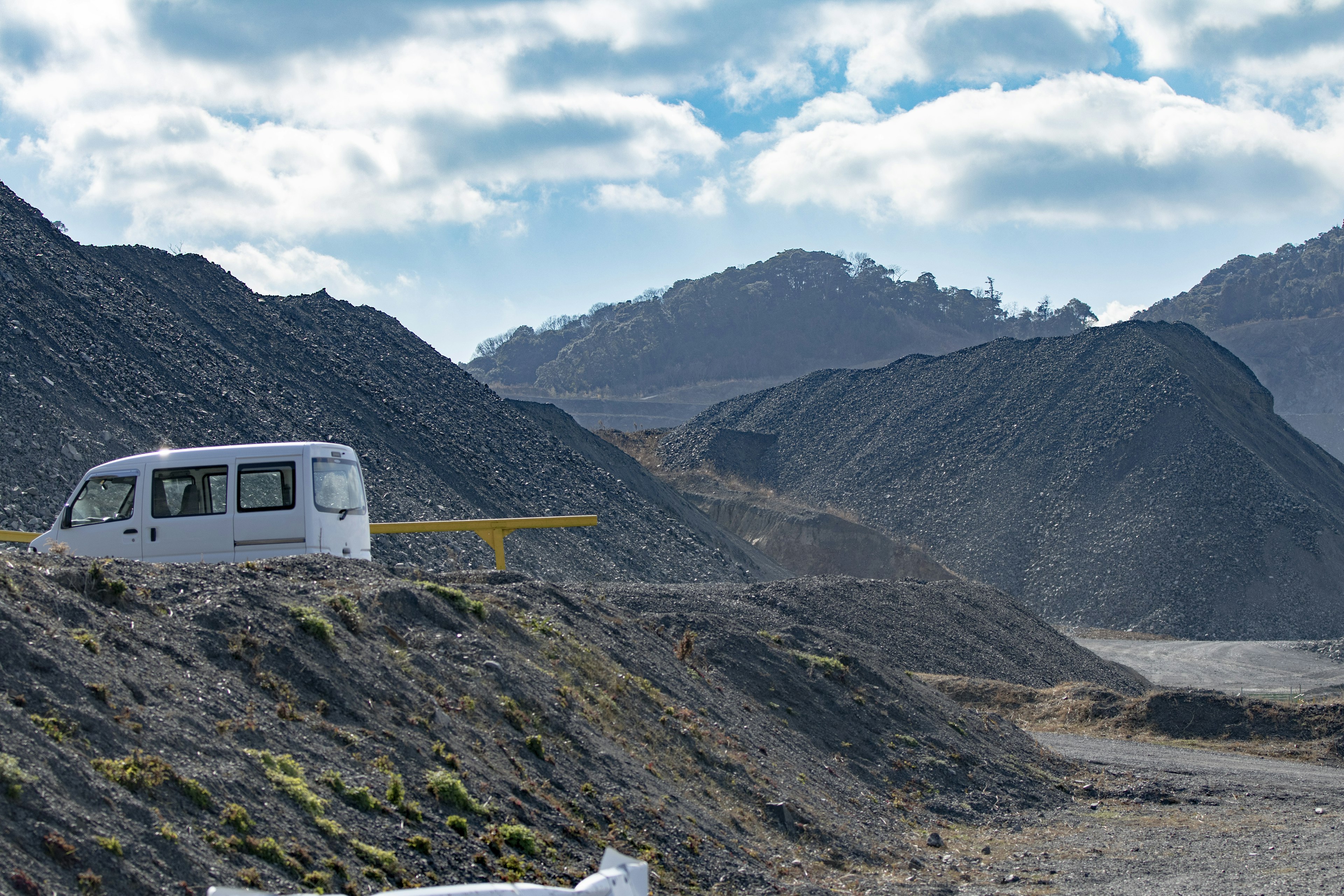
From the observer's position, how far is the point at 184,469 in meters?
12.9

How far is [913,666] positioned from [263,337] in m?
24.1

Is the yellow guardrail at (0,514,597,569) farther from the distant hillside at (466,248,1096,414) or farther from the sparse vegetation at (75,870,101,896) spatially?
the distant hillside at (466,248,1096,414)

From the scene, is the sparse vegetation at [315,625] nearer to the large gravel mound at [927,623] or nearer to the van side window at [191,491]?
the van side window at [191,491]

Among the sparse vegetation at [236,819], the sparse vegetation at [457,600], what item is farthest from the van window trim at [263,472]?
the sparse vegetation at [236,819]

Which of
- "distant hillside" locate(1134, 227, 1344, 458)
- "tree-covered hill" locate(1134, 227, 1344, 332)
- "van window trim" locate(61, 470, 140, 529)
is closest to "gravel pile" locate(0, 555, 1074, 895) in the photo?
"van window trim" locate(61, 470, 140, 529)

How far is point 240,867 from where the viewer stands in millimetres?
6383

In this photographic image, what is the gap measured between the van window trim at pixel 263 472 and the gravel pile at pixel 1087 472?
41639 mm

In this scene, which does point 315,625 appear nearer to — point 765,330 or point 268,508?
point 268,508

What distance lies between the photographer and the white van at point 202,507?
12.8 m

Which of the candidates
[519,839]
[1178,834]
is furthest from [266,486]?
[1178,834]

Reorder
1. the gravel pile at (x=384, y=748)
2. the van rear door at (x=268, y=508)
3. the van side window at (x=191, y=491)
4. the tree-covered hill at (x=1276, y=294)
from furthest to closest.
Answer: the tree-covered hill at (x=1276, y=294), the van rear door at (x=268, y=508), the van side window at (x=191, y=491), the gravel pile at (x=384, y=748)

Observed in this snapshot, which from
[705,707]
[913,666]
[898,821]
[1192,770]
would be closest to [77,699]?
[705,707]

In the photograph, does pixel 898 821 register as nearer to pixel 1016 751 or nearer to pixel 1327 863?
pixel 1327 863

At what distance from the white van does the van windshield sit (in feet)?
0.09
